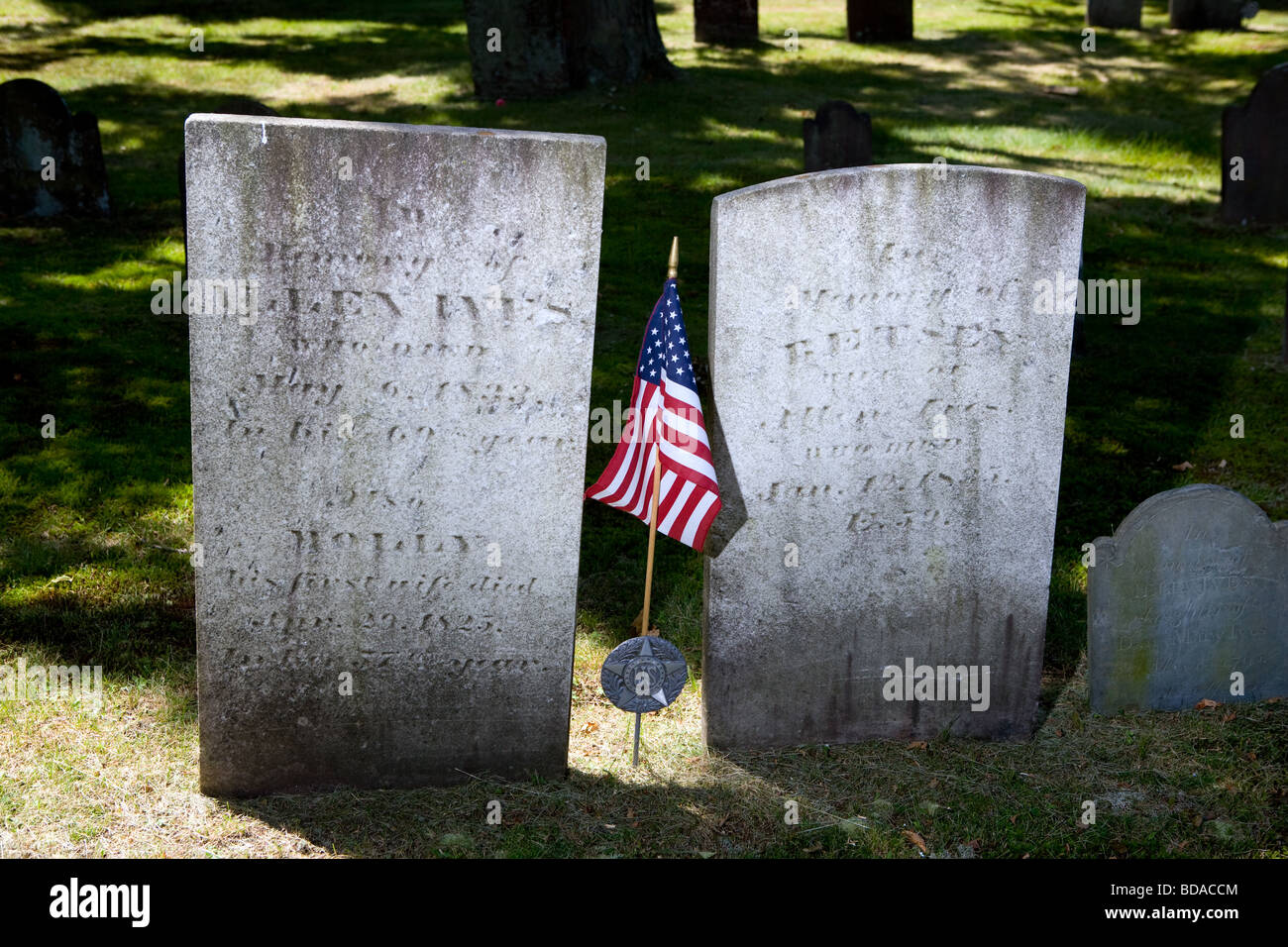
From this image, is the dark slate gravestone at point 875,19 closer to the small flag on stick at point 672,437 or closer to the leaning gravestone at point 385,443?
the small flag on stick at point 672,437

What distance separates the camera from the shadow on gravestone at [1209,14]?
19.4m

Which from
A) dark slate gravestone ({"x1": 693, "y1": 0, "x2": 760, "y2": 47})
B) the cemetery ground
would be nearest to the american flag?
the cemetery ground

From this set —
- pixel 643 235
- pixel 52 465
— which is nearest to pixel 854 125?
pixel 643 235

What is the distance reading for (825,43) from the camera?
747 inches

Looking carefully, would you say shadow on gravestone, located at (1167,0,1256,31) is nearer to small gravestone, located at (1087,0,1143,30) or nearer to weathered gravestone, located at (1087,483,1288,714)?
small gravestone, located at (1087,0,1143,30)

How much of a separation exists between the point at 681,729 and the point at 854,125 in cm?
709

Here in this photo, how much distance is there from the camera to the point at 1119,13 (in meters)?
19.8

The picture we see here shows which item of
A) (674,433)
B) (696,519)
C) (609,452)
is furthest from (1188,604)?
(609,452)

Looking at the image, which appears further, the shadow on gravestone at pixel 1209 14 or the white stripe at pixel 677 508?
the shadow on gravestone at pixel 1209 14

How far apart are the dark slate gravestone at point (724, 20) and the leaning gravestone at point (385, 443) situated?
50.4 ft

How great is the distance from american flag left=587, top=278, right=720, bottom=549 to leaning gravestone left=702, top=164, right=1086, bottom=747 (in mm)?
139

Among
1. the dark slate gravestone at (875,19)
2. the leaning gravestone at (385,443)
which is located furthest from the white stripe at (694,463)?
the dark slate gravestone at (875,19)

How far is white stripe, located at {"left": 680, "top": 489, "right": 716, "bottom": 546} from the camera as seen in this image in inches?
180

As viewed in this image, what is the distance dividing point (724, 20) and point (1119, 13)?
20.6ft
